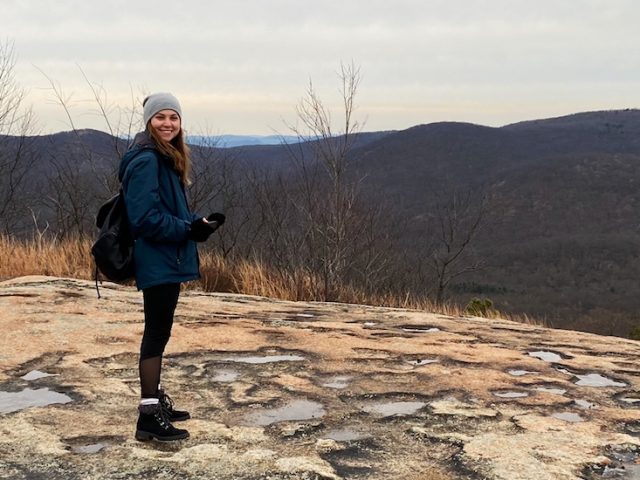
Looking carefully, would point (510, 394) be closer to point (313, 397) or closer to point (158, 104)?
point (313, 397)

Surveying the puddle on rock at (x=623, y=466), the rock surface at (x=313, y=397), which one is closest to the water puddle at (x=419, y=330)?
the rock surface at (x=313, y=397)

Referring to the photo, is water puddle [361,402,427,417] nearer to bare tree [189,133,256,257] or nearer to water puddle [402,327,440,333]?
water puddle [402,327,440,333]

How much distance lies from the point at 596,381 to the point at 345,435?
1.78m

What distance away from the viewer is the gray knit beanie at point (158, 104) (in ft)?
8.62

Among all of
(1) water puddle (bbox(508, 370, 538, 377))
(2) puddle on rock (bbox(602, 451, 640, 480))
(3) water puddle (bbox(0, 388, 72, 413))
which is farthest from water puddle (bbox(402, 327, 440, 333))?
(3) water puddle (bbox(0, 388, 72, 413))

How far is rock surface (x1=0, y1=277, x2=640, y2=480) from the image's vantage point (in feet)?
8.15

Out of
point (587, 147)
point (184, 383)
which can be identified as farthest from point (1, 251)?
point (587, 147)

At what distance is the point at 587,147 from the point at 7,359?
132 meters

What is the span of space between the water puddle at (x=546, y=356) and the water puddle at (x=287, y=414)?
1829 mm

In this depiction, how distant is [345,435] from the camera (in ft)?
9.16

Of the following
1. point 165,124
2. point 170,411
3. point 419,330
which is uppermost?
point 165,124

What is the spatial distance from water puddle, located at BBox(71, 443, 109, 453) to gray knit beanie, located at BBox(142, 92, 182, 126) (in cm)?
129

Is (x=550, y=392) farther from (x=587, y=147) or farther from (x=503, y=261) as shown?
(x=587, y=147)

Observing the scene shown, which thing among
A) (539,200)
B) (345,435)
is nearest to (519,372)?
(345,435)
